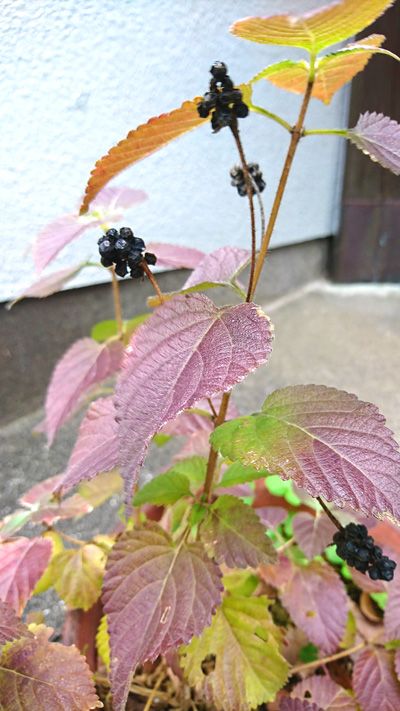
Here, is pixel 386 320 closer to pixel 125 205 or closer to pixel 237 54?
pixel 237 54

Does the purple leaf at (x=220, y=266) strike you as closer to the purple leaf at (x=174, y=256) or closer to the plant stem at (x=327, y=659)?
the purple leaf at (x=174, y=256)

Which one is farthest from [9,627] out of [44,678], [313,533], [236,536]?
[313,533]

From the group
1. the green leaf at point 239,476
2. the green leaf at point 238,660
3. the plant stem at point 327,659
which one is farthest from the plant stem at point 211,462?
the plant stem at point 327,659

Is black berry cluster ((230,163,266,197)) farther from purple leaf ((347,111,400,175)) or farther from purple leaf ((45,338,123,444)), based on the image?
purple leaf ((45,338,123,444))

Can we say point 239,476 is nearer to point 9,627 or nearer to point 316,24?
point 9,627

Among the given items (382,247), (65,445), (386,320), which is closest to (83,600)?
(65,445)
